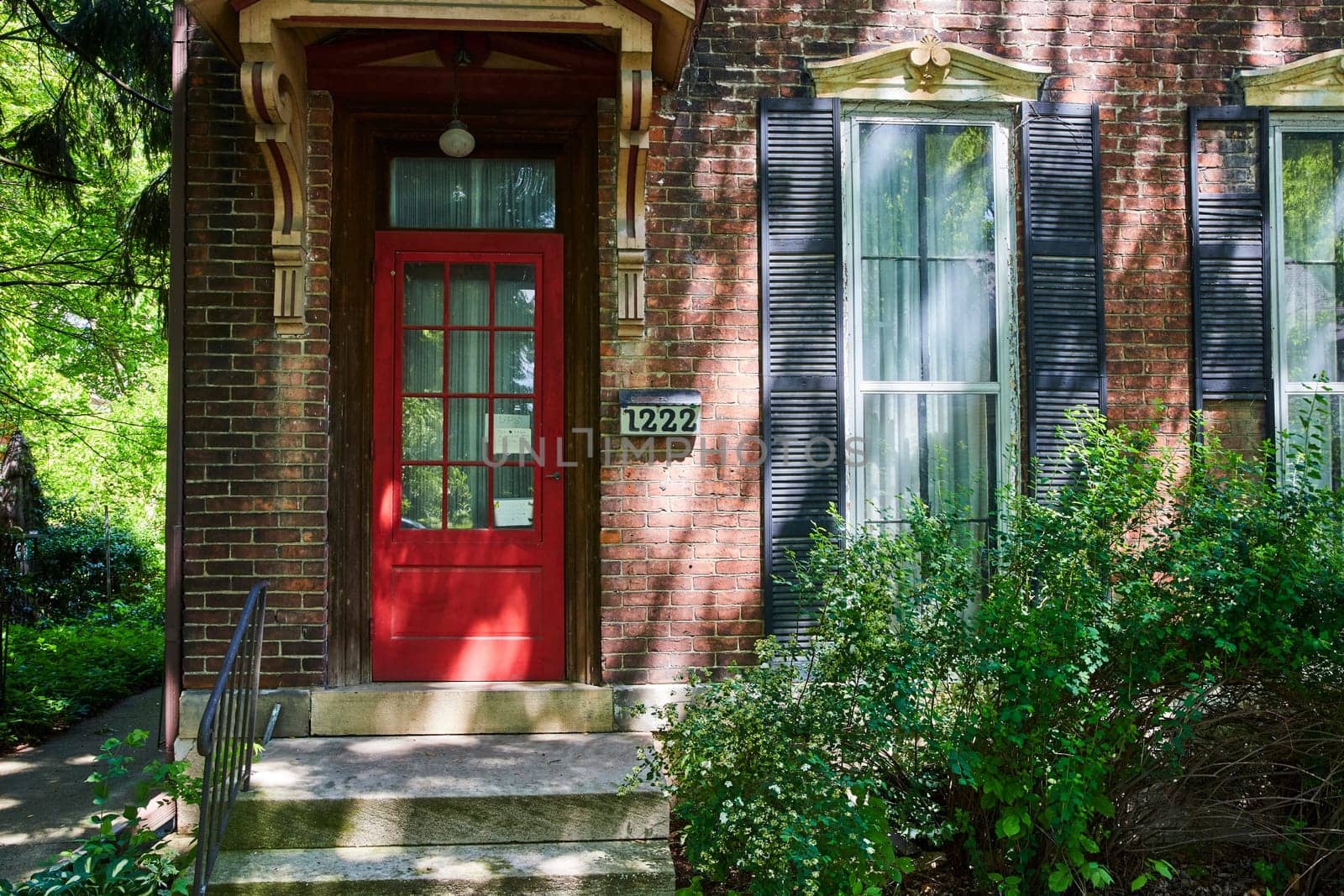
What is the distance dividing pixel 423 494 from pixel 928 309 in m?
2.79

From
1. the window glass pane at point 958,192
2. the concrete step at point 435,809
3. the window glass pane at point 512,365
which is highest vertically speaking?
the window glass pane at point 958,192

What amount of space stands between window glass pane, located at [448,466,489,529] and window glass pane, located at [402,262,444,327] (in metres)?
0.79

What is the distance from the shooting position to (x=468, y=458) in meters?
4.93

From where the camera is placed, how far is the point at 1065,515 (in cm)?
361

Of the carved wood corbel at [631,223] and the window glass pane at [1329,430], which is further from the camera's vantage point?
the window glass pane at [1329,430]

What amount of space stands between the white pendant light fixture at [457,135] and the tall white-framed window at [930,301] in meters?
1.92

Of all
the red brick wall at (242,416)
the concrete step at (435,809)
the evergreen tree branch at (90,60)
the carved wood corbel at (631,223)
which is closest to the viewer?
the concrete step at (435,809)

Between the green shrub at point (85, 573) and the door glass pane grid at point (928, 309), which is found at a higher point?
the door glass pane grid at point (928, 309)

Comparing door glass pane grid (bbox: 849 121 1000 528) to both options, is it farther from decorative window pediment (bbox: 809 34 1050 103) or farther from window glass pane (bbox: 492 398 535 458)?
window glass pane (bbox: 492 398 535 458)

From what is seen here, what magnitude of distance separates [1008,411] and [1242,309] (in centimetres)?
136

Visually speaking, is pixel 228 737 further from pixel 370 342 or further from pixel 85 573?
pixel 85 573

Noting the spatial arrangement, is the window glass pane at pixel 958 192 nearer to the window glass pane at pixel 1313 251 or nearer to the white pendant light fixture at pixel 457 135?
the window glass pane at pixel 1313 251

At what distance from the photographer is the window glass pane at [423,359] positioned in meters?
4.93

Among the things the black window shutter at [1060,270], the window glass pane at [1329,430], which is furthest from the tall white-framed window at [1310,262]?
the black window shutter at [1060,270]
